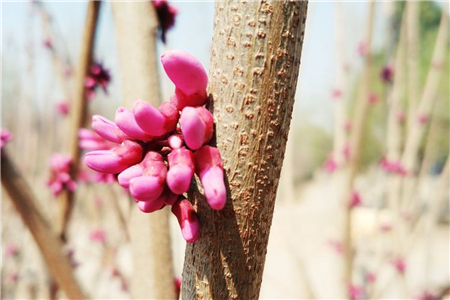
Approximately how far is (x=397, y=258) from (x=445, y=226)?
617cm

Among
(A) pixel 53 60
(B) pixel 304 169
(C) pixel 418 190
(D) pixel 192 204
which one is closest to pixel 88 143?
(D) pixel 192 204

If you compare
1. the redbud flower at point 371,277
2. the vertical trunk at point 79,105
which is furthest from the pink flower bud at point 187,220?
the redbud flower at point 371,277

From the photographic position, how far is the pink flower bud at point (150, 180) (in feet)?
1.42

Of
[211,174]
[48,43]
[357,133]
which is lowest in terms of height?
[357,133]

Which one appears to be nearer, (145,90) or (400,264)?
(145,90)

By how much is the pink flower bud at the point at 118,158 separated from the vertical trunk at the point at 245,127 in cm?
8

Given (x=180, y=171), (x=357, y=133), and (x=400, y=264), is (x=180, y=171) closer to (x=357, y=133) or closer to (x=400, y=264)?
(x=357, y=133)

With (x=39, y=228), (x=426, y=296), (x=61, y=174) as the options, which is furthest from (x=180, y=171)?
(x=426, y=296)

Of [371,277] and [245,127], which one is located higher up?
[245,127]

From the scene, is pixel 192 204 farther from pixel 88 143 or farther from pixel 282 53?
pixel 88 143

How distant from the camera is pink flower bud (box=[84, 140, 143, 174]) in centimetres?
48

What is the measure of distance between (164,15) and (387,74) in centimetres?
181

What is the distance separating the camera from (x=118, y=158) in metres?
0.48

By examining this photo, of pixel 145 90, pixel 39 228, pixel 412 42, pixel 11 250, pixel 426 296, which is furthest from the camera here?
pixel 11 250
